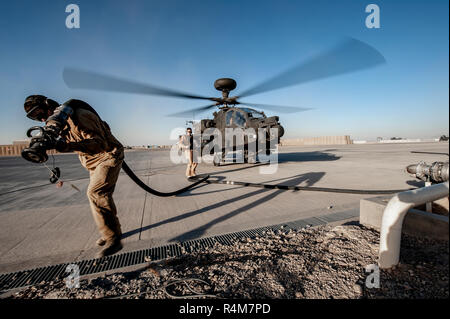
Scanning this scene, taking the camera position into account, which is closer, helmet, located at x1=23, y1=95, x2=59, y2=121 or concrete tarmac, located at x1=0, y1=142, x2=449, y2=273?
helmet, located at x1=23, y1=95, x2=59, y2=121

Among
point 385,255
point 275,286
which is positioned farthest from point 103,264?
point 385,255

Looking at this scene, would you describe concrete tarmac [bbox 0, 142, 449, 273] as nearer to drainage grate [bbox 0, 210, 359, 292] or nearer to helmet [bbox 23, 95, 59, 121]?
drainage grate [bbox 0, 210, 359, 292]

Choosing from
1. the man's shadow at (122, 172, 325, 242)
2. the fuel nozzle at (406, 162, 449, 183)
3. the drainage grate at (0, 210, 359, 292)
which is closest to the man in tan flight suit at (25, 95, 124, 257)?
the drainage grate at (0, 210, 359, 292)

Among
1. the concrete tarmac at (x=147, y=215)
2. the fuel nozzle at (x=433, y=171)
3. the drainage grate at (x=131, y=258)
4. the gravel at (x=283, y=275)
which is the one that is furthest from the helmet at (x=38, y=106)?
the fuel nozzle at (x=433, y=171)

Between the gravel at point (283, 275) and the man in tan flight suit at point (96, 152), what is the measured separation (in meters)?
0.71

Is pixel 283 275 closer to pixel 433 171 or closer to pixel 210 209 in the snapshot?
pixel 210 209

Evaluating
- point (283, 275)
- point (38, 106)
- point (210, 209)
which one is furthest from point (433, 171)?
point (38, 106)

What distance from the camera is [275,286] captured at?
1515 mm

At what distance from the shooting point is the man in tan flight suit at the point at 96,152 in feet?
6.89

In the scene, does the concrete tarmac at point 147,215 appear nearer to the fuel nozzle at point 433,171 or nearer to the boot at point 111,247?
the boot at point 111,247

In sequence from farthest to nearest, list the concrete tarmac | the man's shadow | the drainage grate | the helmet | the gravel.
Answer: the man's shadow
the concrete tarmac
the helmet
the drainage grate
the gravel

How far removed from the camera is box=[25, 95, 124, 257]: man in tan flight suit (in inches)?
82.7

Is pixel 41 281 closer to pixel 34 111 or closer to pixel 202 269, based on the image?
pixel 202 269

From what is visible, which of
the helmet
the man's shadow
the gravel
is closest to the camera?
the gravel
